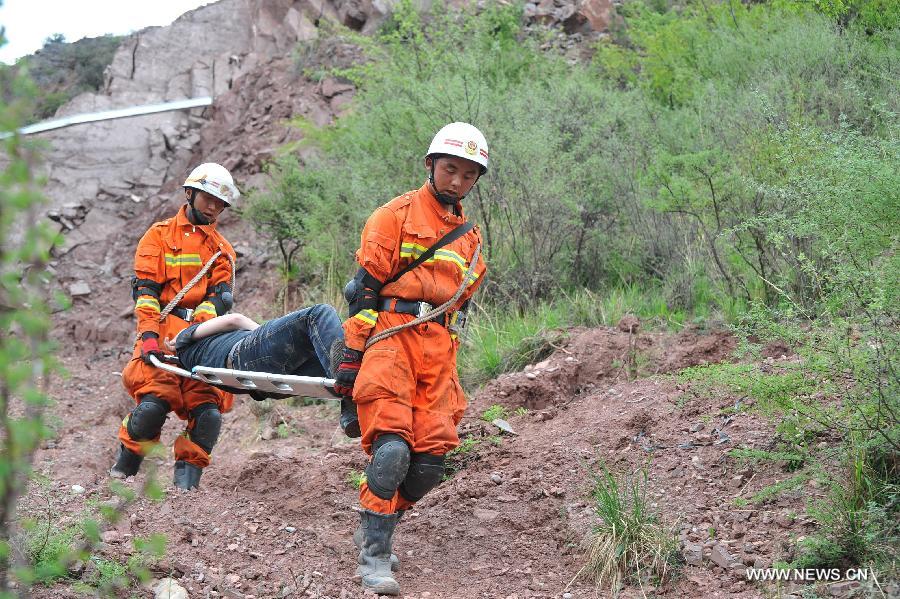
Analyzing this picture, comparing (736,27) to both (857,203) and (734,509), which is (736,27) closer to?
(857,203)

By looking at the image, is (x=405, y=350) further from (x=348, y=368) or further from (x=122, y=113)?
(x=122, y=113)

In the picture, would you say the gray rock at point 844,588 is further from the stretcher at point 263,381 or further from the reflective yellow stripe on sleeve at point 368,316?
the stretcher at point 263,381

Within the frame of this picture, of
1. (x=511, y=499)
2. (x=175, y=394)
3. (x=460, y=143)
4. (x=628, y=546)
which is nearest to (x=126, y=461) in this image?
(x=175, y=394)

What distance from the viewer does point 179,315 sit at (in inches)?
258

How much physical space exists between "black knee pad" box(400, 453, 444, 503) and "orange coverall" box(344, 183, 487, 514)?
0.05 meters

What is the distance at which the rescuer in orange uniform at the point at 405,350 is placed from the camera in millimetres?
4602

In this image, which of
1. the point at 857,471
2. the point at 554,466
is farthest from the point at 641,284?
the point at 857,471

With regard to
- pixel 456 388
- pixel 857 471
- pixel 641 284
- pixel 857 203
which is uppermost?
pixel 857 203

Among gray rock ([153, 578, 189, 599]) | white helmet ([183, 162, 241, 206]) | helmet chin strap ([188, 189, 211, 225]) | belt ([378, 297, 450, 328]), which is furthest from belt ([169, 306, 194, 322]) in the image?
gray rock ([153, 578, 189, 599])

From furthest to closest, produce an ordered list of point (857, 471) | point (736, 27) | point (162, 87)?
point (162, 87)
point (736, 27)
point (857, 471)

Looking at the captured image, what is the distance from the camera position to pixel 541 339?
27.8 ft

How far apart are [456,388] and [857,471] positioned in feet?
6.55

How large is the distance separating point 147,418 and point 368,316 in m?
2.42

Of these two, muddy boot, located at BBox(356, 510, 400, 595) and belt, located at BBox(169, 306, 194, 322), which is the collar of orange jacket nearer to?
muddy boot, located at BBox(356, 510, 400, 595)
